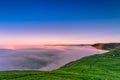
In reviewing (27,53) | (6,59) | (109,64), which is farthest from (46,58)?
(109,64)

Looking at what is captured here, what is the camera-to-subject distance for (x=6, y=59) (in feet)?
558

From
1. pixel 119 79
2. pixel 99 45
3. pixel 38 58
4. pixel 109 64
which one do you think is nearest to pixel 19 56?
pixel 38 58

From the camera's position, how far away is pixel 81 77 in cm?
5284

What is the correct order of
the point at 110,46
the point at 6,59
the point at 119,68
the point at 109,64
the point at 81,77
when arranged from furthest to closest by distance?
the point at 110,46, the point at 6,59, the point at 109,64, the point at 119,68, the point at 81,77

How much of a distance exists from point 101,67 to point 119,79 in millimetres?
18113

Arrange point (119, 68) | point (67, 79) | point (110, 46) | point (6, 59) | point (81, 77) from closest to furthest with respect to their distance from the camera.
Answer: point (67, 79)
point (81, 77)
point (119, 68)
point (6, 59)
point (110, 46)

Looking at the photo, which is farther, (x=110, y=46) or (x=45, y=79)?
(x=110, y=46)

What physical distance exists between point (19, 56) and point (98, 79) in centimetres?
12506

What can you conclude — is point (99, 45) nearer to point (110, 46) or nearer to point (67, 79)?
point (110, 46)

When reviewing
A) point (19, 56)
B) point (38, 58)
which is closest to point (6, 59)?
point (19, 56)

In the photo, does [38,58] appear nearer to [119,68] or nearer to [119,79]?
[119,68]

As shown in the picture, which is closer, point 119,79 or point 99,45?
point 119,79

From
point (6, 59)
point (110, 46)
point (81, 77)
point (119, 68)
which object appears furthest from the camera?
point (110, 46)

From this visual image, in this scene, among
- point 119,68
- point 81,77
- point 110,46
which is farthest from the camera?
point 110,46
